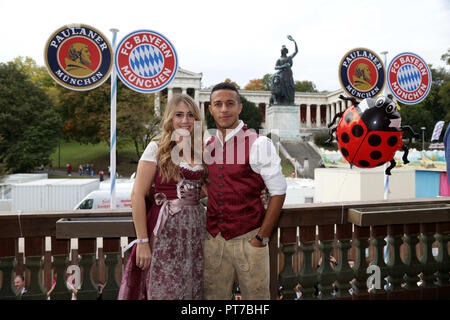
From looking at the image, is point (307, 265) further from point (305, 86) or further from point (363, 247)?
point (305, 86)

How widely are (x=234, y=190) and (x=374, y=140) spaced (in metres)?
1.55

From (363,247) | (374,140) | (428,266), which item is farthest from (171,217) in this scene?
(428,266)

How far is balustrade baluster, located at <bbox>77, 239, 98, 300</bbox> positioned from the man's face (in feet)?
4.90

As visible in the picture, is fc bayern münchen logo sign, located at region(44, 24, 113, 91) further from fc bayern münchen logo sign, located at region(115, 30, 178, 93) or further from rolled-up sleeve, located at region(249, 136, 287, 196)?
rolled-up sleeve, located at region(249, 136, 287, 196)

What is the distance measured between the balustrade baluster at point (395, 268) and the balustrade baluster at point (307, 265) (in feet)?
2.68

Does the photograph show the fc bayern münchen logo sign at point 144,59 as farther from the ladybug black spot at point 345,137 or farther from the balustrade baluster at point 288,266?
the balustrade baluster at point 288,266

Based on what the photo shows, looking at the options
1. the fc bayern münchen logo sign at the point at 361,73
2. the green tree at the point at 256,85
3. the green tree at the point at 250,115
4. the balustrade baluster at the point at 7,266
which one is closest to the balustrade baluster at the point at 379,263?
the balustrade baluster at the point at 7,266

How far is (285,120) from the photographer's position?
139ft

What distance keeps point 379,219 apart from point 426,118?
64.2m

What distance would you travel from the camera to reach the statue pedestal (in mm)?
41656

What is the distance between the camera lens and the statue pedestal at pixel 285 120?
1640 inches
